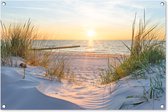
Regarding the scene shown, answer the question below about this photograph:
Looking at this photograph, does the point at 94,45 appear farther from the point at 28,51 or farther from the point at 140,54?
the point at 28,51

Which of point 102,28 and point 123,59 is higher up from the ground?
point 102,28

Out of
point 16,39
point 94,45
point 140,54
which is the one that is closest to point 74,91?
point 94,45

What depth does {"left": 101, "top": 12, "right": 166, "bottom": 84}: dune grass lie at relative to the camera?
1.92 m

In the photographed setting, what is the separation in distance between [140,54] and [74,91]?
37 cm

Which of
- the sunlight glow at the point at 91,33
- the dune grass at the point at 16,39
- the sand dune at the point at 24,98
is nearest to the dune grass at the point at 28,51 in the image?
the dune grass at the point at 16,39

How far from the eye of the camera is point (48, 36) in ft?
6.60

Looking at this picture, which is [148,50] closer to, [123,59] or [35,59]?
[123,59]

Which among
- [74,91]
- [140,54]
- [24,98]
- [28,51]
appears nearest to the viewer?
[24,98]

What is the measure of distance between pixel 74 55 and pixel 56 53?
169mm

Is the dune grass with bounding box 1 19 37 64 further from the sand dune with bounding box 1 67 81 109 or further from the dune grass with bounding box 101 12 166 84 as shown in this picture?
the dune grass with bounding box 101 12 166 84

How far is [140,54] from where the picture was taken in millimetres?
2033

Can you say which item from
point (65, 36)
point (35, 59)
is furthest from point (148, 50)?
point (35, 59)

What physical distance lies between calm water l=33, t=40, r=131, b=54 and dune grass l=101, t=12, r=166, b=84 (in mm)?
45

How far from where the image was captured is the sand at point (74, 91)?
177cm
